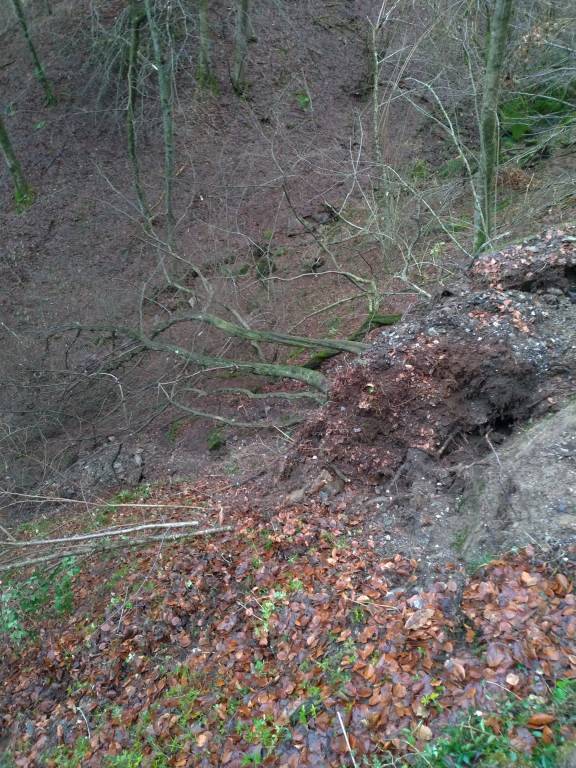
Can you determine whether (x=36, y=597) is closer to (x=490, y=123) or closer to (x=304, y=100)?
(x=490, y=123)

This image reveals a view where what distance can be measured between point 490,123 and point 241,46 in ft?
34.8

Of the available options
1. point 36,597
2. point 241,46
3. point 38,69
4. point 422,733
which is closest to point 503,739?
point 422,733

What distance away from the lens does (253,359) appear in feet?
31.9

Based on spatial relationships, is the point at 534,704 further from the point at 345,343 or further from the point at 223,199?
the point at 223,199

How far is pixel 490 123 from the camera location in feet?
22.9

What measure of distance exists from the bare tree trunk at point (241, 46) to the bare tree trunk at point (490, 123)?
996cm

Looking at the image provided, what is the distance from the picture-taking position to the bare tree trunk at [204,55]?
14453 mm

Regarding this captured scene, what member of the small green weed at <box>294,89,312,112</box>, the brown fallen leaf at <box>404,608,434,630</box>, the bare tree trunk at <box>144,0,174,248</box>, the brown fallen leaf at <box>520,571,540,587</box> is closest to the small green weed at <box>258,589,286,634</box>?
the brown fallen leaf at <box>404,608,434,630</box>

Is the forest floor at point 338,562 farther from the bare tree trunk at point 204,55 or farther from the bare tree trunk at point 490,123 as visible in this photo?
the bare tree trunk at point 204,55

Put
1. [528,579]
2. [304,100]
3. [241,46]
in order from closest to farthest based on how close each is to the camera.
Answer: [528,579] < [241,46] < [304,100]

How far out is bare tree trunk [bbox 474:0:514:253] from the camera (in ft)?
21.7

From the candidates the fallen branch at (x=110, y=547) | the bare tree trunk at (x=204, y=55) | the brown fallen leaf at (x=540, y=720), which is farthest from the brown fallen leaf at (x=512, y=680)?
the bare tree trunk at (x=204, y=55)

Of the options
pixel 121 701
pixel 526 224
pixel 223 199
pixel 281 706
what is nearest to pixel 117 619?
pixel 121 701

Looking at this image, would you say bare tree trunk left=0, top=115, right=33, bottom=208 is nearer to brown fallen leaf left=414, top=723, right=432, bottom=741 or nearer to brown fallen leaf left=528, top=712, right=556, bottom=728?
brown fallen leaf left=414, top=723, right=432, bottom=741
